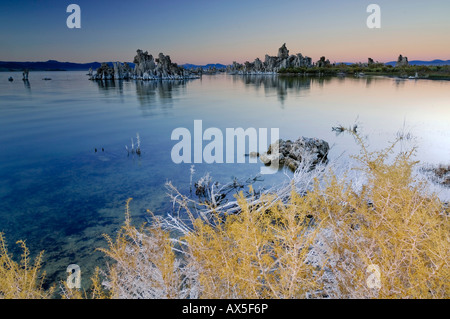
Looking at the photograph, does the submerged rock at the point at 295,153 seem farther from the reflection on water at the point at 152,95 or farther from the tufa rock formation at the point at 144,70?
the tufa rock formation at the point at 144,70

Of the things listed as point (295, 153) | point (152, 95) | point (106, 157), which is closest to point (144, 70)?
point (152, 95)

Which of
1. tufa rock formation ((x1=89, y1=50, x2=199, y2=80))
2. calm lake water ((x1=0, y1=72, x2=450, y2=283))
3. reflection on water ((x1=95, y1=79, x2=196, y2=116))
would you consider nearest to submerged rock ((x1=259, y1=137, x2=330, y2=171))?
calm lake water ((x1=0, y1=72, x2=450, y2=283))

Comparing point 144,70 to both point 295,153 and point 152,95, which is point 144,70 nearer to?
point 152,95

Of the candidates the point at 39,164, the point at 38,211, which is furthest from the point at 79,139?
the point at 38,211

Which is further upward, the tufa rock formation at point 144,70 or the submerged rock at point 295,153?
the tufa rock formation at point 144,70

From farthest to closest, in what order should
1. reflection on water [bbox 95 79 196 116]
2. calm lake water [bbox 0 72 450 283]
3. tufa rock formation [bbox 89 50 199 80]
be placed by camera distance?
tufa rock formation [bbox 89 50 199 80]
reflection on water [bbox 95 79 196 116]
calm lake water [bbox 0 72 450 283]

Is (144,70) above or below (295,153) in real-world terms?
above

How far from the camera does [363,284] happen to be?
12.1ft

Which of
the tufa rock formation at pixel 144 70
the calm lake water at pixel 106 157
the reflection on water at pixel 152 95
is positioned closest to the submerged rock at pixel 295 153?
the calm lake water at pixel 106 157

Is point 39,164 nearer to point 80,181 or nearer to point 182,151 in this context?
point 80,181

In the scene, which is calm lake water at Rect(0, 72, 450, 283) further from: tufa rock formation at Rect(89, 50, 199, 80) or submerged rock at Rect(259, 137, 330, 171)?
tufa rock formation at Rect(89, 50, 199, 80)

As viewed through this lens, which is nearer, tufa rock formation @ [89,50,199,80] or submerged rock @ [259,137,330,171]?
submerged rock @ [259,137,330,171]
